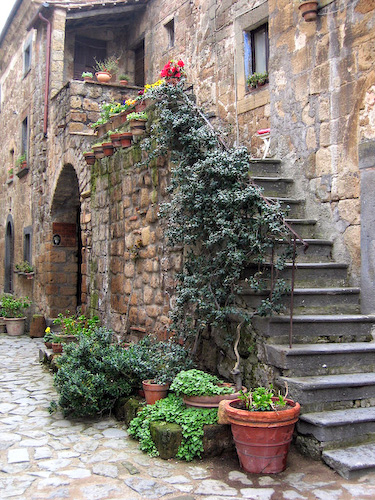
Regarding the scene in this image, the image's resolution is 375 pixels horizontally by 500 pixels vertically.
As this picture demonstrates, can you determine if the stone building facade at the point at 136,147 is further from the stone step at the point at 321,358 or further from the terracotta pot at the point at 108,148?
the stone step at the point at 321,358

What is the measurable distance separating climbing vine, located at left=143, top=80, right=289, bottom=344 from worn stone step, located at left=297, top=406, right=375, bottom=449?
2.60ft

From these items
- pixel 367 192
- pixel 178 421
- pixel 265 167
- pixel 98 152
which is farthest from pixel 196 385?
pixel 98 152

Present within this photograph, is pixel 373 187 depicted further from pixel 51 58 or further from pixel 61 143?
pixel 51 58

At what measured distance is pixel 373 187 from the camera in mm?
4461

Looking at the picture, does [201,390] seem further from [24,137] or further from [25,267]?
[24,137]

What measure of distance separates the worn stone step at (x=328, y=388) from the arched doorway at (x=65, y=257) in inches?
282

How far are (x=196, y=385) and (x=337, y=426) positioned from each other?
0.99m

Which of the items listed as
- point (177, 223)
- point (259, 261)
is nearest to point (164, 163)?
point (177, 223)

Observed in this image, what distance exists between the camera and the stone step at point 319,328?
3967mm

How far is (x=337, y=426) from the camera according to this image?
11.3 feet

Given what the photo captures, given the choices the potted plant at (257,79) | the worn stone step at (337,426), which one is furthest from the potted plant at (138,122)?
the worn stone step at (337,426)

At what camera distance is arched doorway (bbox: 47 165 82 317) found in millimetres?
10211

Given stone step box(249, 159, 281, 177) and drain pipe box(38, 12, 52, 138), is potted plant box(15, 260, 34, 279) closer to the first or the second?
drain pipe box(38, 12, 52, 138)

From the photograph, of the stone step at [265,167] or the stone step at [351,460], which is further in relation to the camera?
the stone step at [265,167]
